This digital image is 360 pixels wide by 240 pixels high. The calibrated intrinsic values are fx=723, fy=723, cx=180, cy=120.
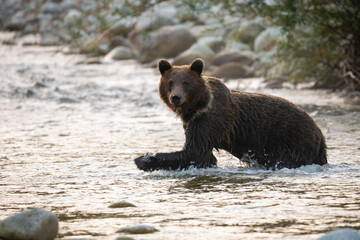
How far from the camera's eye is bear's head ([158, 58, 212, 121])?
24.8 ft

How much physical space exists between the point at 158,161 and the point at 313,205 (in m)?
2.11

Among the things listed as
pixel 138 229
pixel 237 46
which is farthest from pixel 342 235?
pixel 237 46

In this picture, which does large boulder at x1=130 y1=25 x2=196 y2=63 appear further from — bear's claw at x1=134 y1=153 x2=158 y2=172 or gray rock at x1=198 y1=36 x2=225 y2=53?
bear's claw at x1=134 y1=153 x2=158 y2=172

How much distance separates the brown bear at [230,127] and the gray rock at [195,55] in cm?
1105

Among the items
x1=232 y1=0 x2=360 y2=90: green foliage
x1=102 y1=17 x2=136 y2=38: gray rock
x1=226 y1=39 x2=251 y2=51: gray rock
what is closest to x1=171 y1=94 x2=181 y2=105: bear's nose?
x1=232 y1=0 x2=360 y2=90: green foliage

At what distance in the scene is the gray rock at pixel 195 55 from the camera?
1912cm

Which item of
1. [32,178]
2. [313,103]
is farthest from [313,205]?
[313,103]

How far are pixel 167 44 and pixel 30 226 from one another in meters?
17.2

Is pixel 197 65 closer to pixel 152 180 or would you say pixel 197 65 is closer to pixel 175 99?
pixel 175 99

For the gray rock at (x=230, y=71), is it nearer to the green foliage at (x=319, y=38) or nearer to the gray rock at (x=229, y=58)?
the gray rock at (x=229, y=58)

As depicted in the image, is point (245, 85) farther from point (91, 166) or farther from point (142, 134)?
point (91, 166)

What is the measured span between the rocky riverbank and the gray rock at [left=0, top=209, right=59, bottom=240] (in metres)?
8.02

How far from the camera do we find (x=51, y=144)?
32.5 ft

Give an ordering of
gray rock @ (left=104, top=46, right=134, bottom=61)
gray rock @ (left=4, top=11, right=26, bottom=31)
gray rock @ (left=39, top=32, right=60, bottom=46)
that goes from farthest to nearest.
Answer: gray rock @ (left=4, top=11, right=26, bottom=31)
gray rock @ (left=39, top=32, right=60, bottom=46)
gray rock @ (left=104, top=46, right=134, bottom=61)
